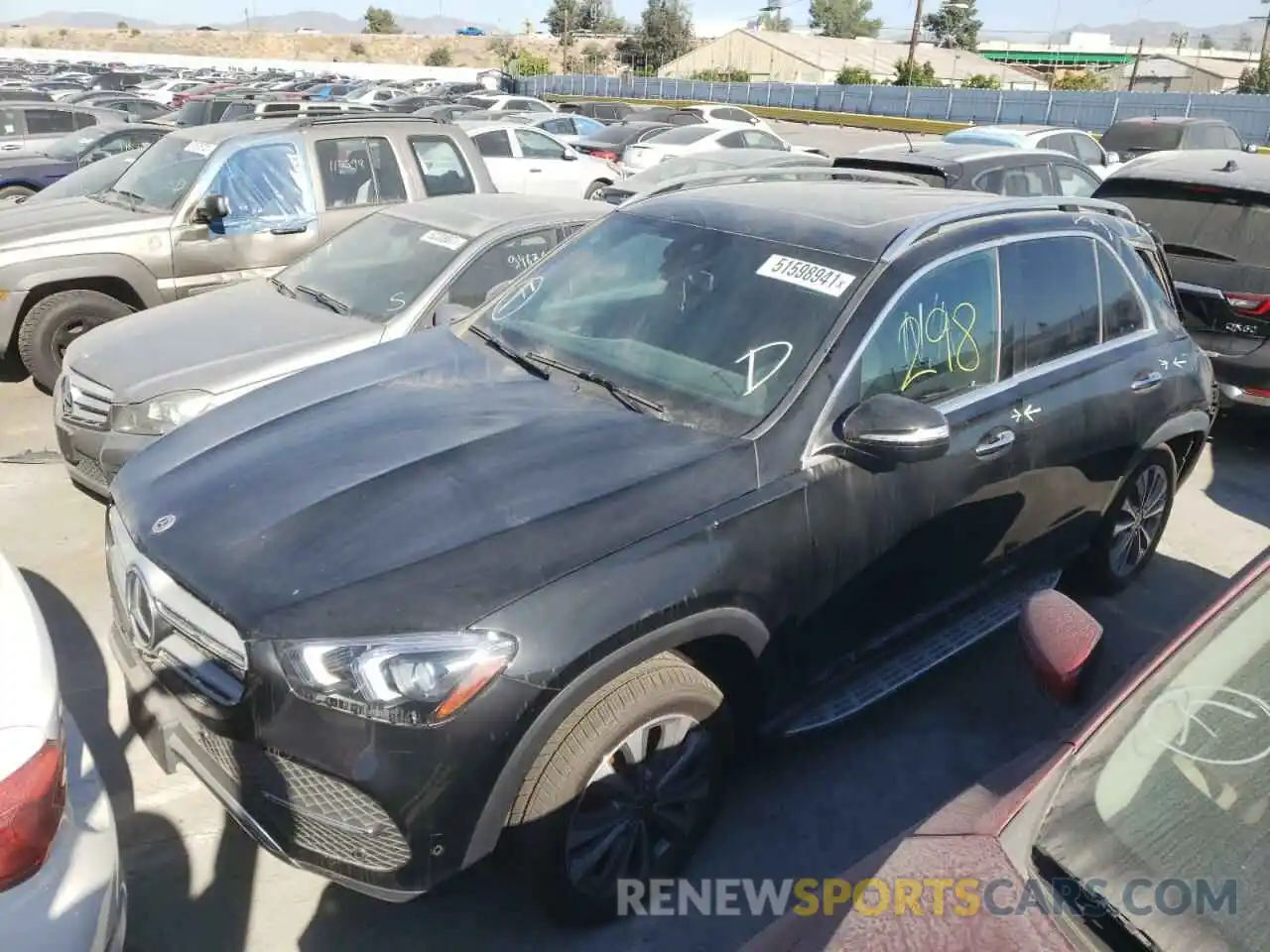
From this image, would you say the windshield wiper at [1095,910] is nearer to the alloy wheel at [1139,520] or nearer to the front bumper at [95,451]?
the alloy wheel at [1139,520]

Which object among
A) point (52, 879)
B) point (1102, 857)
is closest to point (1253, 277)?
point (1102, 857)

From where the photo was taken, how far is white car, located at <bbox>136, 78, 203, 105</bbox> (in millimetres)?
29531

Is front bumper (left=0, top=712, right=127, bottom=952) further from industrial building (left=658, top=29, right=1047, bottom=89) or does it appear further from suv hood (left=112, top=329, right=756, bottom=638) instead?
industrial building (left=658, top=29, right=1047, bottom=89)

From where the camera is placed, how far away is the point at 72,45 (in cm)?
9175

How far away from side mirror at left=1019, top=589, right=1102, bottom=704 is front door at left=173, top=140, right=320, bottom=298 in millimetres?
6107

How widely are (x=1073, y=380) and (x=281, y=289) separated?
4.33m

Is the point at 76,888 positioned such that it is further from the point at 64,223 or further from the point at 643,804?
the point at 64,223

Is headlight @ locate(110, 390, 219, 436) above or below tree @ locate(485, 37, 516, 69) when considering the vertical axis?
above

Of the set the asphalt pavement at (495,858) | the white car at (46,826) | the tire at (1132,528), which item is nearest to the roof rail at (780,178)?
the tire at (1132,528)

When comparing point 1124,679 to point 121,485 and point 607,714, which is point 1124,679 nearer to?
point 607,714

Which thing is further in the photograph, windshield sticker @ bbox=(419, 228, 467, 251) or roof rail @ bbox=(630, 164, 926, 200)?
windshield sticker @ bbox=(419, 228, 467, 251)

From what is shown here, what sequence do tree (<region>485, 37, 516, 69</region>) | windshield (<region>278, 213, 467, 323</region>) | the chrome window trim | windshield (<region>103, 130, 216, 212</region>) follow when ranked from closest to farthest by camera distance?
the chrome window trim
windshield (<region>278, 213, 467, 323</region>)
windshield (<region>103, 130, 216, 212</region>)
tree (<region>485, 37, 516, 69</region>)

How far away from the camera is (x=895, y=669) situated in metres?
3.35

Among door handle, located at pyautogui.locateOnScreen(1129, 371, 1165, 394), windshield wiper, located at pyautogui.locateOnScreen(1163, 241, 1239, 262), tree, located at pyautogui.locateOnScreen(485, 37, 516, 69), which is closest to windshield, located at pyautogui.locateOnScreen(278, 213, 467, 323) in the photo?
door handle, located at pyautogui.locateOnScreen(1129, 371, 1165, 394)
